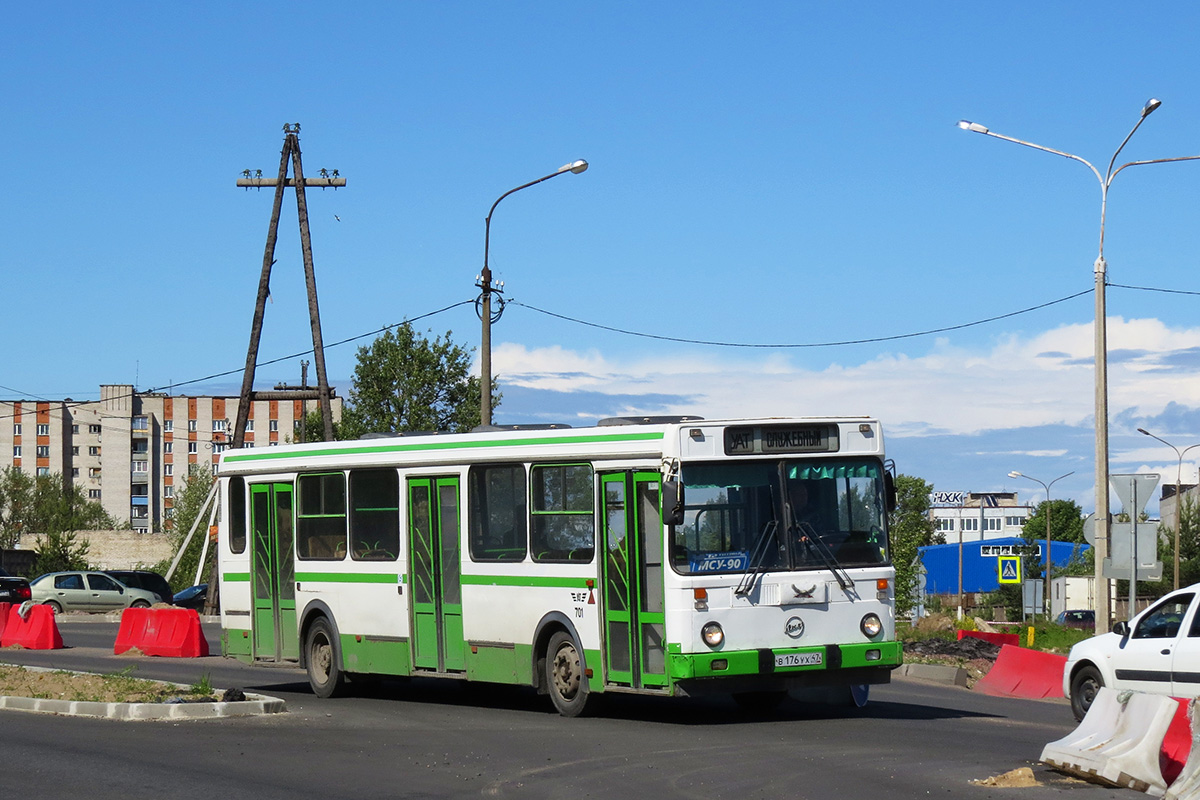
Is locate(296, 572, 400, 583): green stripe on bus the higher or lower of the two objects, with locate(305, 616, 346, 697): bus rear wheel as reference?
higher

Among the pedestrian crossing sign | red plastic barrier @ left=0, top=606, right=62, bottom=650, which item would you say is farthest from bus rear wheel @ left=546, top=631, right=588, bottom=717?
the pedestrian crossing sign

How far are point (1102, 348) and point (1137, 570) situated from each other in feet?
17.2

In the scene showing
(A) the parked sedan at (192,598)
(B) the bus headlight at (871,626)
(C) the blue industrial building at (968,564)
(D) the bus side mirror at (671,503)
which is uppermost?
(D) the bus side mirror at (671,503)

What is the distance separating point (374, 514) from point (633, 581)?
4.15 m

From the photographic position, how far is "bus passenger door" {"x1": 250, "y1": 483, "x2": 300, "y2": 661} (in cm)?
1853

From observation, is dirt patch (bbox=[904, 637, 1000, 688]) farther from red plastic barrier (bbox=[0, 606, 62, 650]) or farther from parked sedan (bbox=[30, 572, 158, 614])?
parked sedan (bbox=[30, 572, 158, 614])

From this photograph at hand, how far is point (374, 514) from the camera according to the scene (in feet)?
56.4

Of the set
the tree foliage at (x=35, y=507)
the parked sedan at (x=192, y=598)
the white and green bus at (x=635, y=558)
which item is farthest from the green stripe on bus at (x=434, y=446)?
the tree foliage at (x=35, y=507)

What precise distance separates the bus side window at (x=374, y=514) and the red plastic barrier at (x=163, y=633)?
9.26m

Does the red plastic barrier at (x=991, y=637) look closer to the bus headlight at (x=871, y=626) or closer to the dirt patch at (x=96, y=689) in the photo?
the bus headlight at (x=871, y=626)

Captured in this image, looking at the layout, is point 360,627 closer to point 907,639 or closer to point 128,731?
point 128,731

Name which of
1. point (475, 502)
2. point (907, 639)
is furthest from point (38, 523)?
point (475, 502)

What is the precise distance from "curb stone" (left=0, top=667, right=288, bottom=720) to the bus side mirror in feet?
15.7

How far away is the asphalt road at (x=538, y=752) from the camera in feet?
34.4
